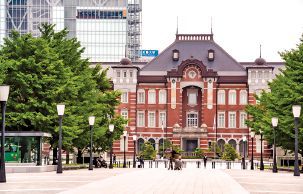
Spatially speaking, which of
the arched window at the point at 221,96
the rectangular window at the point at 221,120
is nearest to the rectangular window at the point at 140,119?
the rectangular window at the point at 221,120

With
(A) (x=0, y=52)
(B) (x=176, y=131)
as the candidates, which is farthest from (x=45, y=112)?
(B) (x=176, y=131)

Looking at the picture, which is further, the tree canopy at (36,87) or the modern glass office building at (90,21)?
the modern glass office building at (90,21)

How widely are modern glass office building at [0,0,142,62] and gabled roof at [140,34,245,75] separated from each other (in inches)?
1987

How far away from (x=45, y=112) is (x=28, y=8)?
111 m

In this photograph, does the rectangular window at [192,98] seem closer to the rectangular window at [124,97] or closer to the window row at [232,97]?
the window row at [232,97]

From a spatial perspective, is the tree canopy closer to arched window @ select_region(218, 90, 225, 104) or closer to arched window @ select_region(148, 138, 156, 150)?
arched window @ select_region(148, 138, 156, 150)

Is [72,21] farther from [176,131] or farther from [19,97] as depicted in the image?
[19,97]

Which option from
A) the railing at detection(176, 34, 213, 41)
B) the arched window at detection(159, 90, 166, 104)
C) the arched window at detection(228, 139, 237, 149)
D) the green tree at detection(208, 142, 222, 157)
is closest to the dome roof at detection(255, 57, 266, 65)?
the railing at detection(176, 34, 213, 41)

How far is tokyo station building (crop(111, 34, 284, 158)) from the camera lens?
10481cm

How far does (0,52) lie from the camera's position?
158 feet

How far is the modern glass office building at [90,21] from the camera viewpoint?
506 feet

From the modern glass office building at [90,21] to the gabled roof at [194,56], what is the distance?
50474 millimetres

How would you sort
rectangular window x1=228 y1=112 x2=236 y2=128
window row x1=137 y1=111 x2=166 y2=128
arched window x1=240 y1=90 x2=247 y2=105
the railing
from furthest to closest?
1. the railing
2. window row x1=137 y1=111 x2=166 y2=128
3. rectangular window x1=228 y1=112 x2=236 y2=128
4. arched window x1=240 y1=90 x2=247 y2=105

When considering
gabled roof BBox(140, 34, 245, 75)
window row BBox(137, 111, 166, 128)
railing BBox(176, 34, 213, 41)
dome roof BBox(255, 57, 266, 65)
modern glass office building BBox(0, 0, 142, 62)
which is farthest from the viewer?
modern glass office building BBox(0, 0, 142, 62)
